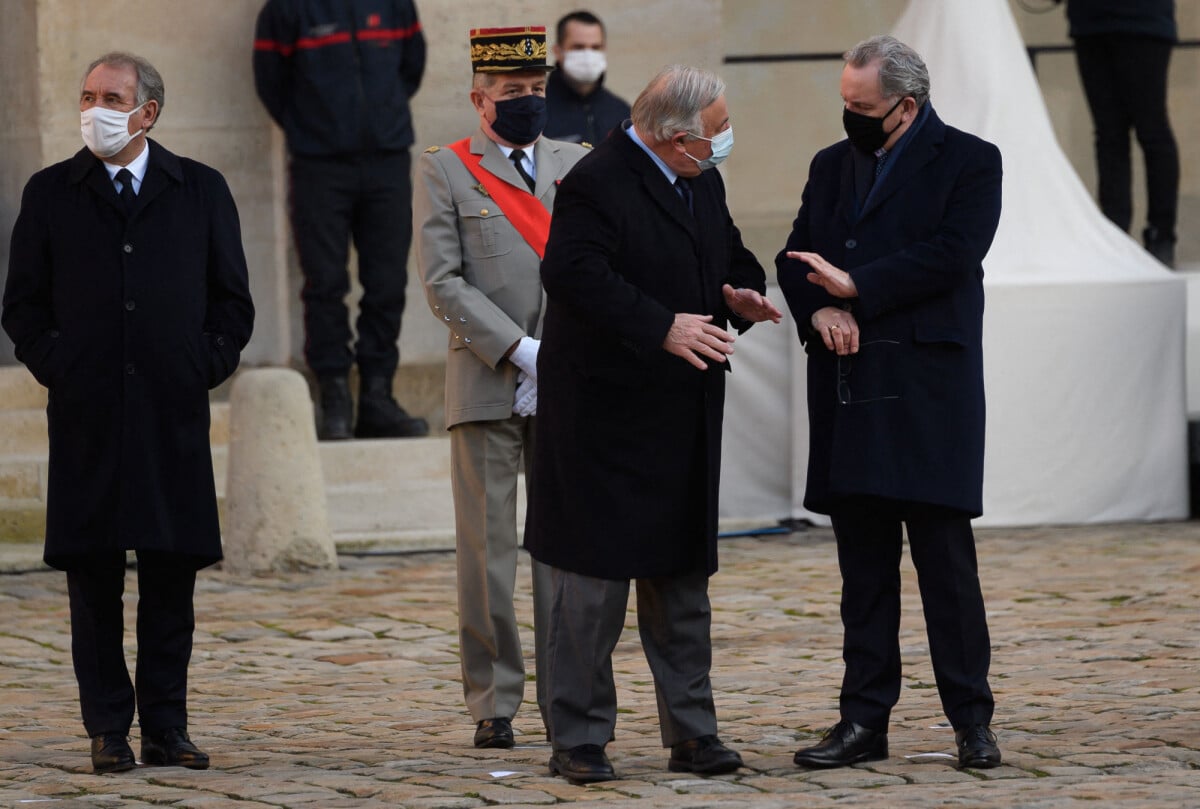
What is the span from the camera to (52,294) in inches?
232

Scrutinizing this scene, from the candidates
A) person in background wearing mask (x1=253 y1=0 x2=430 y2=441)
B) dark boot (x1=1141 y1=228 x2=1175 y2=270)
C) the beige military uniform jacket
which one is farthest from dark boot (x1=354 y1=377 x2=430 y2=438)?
the beige military uniform jacket

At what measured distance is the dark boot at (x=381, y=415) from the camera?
11125mm

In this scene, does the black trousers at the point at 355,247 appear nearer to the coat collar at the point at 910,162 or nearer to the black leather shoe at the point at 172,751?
the black leather shoe at the point at 172,751

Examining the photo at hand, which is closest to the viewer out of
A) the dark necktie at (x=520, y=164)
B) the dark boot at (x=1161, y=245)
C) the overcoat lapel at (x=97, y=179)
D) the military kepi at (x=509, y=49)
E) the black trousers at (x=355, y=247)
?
the overcoat lapel at (x=97, y=179)

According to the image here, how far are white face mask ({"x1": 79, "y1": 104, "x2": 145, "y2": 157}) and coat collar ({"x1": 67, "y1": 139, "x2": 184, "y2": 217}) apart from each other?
61mm

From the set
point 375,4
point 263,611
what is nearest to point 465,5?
point 375,4

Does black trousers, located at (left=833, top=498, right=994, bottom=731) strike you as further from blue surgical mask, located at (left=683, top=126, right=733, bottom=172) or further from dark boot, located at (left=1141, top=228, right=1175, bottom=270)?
dark boot, located at (left=1141, top=228, right=1175, bottom=270)

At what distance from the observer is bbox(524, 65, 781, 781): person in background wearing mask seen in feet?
18.0

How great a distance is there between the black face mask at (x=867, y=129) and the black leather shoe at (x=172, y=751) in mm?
2318

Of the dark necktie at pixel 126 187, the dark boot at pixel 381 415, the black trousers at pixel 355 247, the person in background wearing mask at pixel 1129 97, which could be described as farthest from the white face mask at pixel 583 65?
the dark necktie at pixel 126 187

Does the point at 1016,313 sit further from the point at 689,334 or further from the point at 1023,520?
the point at 689,334

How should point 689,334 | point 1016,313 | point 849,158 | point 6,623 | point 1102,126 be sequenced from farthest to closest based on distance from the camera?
point 1102,126, point 1016,313, point 6,623, point 849,158, point 689,334

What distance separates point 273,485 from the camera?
9.84 meters

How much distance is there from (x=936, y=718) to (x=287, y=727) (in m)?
1.90
